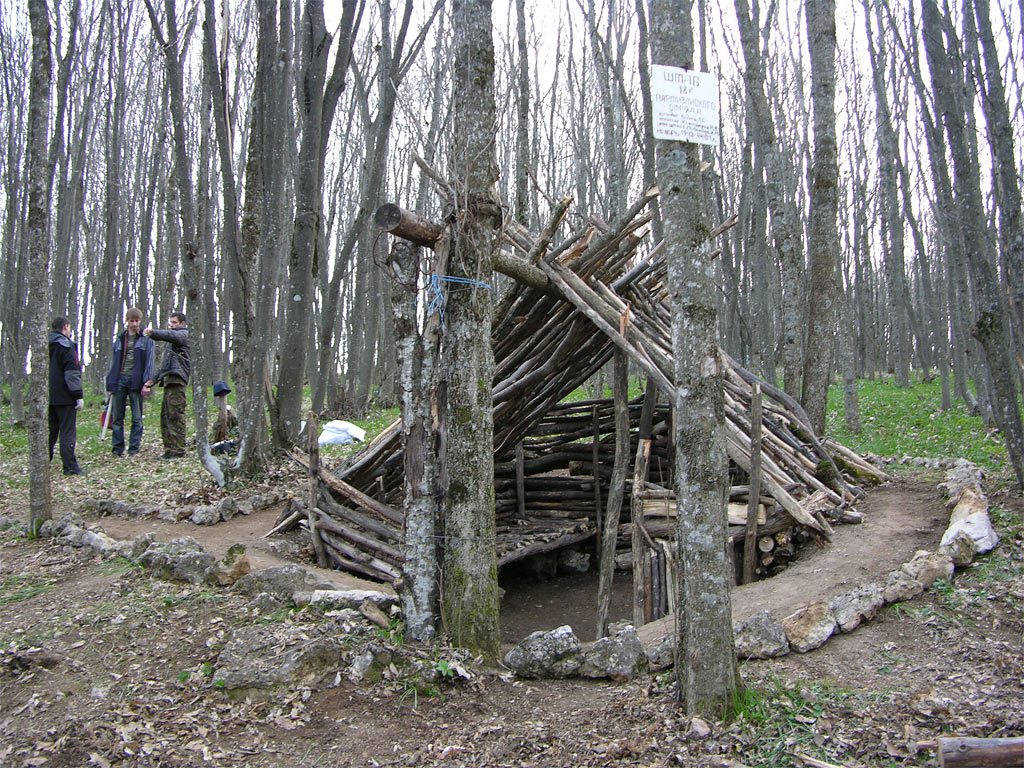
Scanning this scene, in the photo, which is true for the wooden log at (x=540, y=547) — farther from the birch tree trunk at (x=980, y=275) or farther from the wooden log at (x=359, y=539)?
the birch tree trunk at (x=980, y=275)

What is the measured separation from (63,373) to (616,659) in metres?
7.39

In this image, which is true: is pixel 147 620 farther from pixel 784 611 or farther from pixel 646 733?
pixel 784 611

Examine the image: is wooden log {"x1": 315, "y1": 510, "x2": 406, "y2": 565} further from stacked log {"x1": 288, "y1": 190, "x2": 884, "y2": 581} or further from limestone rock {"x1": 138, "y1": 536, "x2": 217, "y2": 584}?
A: limestone rock {"x1": 138, "y1": 536, "x2": 217, "y2": 584}

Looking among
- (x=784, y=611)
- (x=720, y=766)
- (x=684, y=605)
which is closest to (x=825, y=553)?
(x=784, y=611)

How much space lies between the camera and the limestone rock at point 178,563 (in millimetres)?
4594

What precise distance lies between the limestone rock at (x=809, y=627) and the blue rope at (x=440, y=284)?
8.50ft

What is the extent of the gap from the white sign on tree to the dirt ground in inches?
100

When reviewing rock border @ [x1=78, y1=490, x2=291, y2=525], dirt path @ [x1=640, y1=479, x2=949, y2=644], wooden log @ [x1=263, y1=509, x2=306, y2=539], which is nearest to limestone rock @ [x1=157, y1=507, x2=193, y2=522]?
rock border @ [x1=78, y1=490, x2=291, y2=525]

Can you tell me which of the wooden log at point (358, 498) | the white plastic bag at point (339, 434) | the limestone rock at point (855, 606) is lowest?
the limestone rock at point (855, 606)

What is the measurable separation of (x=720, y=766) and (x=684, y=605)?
65 centimetres

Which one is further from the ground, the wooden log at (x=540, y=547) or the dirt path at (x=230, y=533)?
the dirt path at (x=230, y=533)

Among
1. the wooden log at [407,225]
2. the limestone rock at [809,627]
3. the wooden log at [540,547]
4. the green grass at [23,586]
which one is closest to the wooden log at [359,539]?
the wooden log at [540,547]

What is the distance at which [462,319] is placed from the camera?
3.99m

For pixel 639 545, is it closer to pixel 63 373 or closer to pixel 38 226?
pixel 38 226
